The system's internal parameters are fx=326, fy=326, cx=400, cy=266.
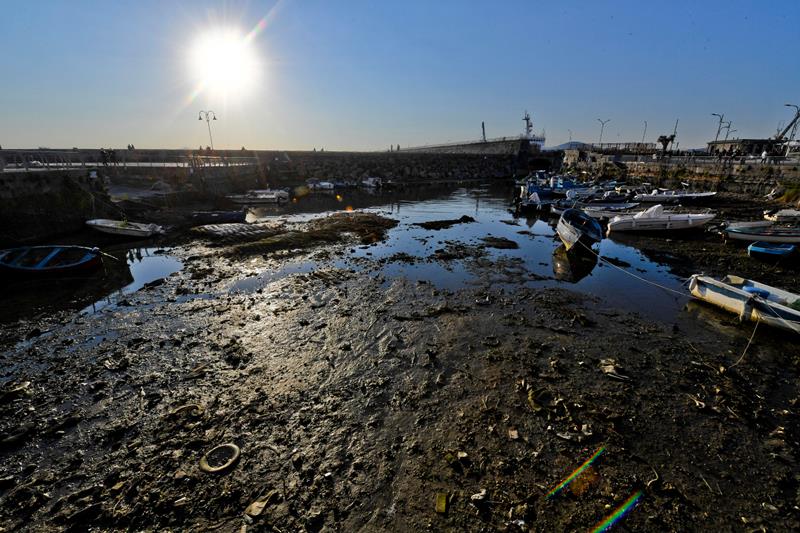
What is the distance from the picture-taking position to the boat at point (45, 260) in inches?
561

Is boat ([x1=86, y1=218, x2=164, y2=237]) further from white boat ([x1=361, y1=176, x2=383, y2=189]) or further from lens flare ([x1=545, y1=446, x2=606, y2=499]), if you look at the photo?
white boat ([x1=361, y1=176, x2=383, y2=189])

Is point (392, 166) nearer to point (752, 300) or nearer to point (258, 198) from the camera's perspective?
point (258, 198)

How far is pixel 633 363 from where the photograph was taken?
9180mm

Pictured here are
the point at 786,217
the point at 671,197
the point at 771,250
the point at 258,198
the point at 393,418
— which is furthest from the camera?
the point at 258,198

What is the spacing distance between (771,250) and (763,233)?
3267 mm

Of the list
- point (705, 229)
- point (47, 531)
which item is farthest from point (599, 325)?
point (705, 229)

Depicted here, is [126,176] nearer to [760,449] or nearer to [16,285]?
[16,285]

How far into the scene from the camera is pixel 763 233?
18875mm

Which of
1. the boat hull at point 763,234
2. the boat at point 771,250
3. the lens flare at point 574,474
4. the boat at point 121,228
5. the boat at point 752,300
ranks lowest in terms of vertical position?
the lens flare at point 574,474

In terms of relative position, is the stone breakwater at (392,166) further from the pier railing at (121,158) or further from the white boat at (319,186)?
the pier railing at (121,158)

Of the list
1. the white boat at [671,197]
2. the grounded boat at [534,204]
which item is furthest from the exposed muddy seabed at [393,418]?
the white boat at [671,197]

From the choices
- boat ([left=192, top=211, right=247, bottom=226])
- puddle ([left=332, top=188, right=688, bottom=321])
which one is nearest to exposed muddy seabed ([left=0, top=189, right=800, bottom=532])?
puddle ([left=332, top=188, right=688, bottom=321])

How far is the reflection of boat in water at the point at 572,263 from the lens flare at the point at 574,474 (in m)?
11.1

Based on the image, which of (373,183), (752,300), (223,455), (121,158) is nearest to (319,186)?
(373,183)
